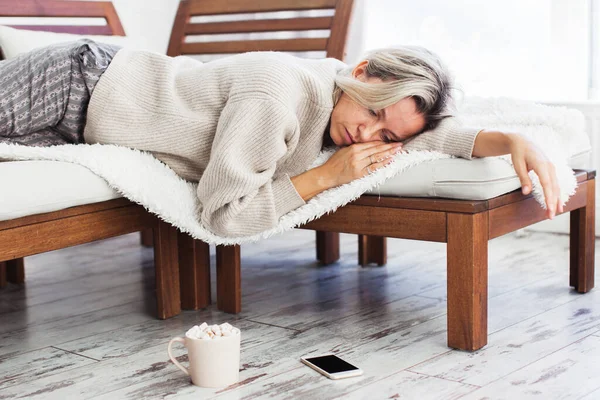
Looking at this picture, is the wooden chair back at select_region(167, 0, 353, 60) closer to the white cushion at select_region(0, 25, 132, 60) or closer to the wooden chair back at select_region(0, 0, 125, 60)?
the wooden chair back at select_region(0, 0, 125, 60)

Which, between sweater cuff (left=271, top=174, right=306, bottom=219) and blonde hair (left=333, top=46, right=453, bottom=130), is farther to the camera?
sweater cuff (left=271, top=174, right=306, bottom=219)

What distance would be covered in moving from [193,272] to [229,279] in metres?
0.09

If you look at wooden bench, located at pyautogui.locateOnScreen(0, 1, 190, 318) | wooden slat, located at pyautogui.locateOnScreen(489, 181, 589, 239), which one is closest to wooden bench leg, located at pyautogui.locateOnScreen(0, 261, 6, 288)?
wooden bench, located at pyautogui.locateOnScreen(0, 1, 190, 318)

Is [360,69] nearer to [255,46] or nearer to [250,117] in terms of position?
[250,117]

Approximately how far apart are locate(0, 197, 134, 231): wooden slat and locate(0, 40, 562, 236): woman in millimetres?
139

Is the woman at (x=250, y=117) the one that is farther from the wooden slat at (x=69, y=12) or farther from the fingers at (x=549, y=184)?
the wooden slat at (x=69, y=12)

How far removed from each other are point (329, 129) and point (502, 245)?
3.94 ft

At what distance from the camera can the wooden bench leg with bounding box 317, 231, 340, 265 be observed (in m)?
2.41

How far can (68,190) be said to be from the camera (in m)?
1.49

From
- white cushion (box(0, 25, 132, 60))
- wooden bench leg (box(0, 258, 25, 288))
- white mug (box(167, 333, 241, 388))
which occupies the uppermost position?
white cushion (box(0, 25, 132, 60))

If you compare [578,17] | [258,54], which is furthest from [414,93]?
[578,17]

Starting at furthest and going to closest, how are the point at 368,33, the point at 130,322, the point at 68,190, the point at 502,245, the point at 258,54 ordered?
the point at 368,33
the point at 502,245
the point at 130,322
the point at 258,54
the point at 68,190

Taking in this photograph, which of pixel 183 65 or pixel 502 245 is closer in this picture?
pixel 183 65

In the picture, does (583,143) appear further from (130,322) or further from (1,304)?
(1,304)
